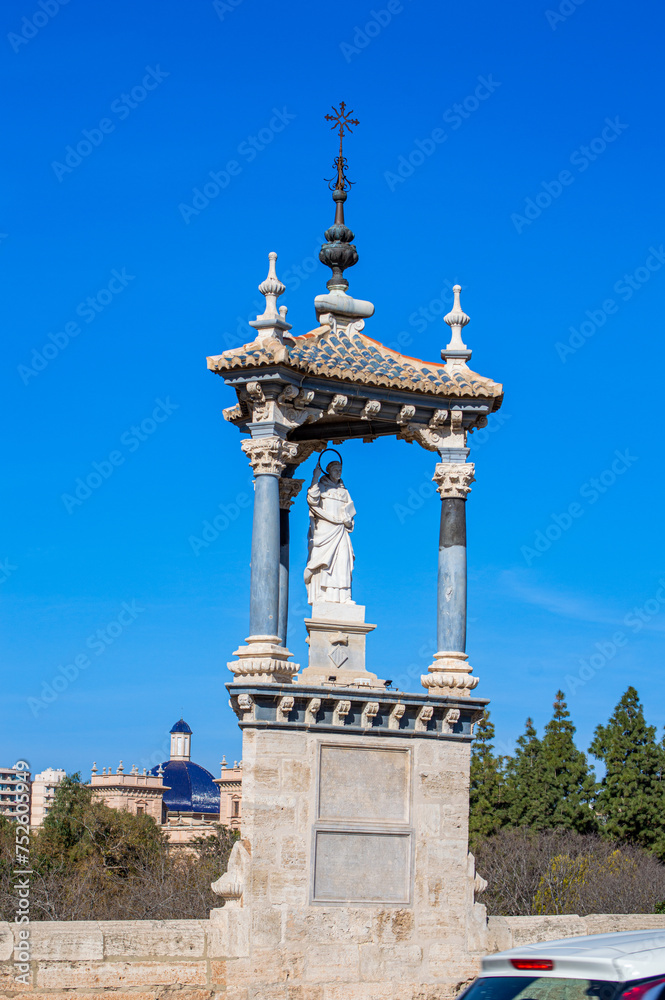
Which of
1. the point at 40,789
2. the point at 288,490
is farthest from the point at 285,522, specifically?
the point at 40,789

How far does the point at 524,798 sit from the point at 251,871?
3638 cm

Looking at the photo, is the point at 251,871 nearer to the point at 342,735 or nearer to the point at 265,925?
the point at 265,925

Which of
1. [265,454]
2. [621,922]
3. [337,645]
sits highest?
[265,454]

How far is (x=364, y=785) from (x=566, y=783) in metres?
36.1

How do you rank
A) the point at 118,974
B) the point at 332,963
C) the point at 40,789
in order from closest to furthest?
1. the point at 118,974
2. the point at 332,963
3. the point at 40,789

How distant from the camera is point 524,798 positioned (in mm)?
48281

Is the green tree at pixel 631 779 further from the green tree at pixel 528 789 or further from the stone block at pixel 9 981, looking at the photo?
the stone block at pixel 9 981

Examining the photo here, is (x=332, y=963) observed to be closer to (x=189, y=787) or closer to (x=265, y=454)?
(x=265, y=454)

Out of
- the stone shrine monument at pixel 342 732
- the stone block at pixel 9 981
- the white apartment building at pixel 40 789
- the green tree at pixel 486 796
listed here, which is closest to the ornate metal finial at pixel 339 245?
the stone shrine monument at pixel 342 732

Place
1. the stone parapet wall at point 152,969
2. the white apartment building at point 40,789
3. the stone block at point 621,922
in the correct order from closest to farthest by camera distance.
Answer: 1. the stone parapet wall at point 152,969
2. the stone block at point 621,922
3. the white apartment building at point 40,789

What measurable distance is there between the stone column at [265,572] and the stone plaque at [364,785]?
110 centimetres

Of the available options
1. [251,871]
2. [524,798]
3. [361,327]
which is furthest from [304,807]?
[524,798]

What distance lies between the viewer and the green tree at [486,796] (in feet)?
158

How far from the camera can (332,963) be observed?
13.6 m
